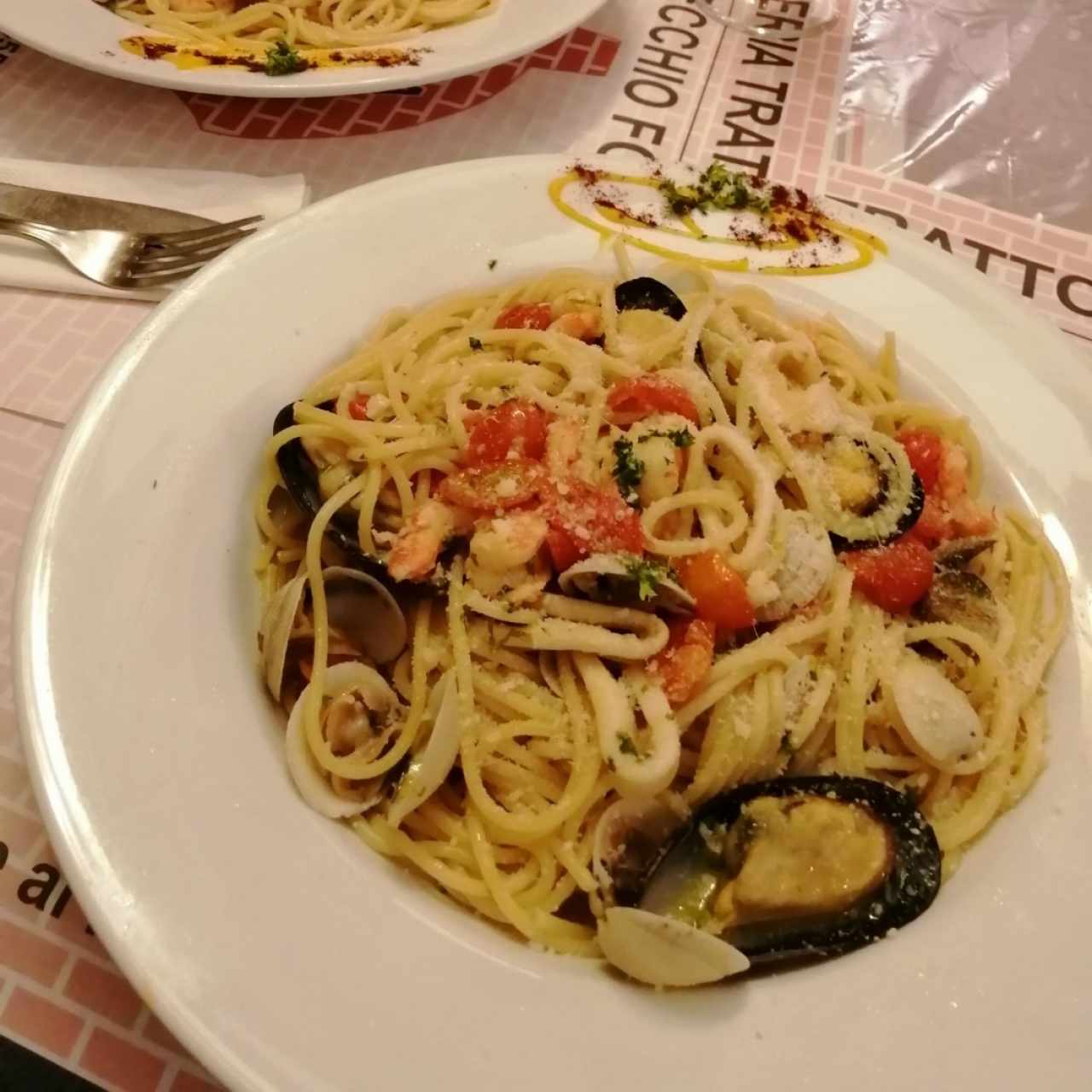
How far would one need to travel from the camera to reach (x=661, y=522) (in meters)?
2.32

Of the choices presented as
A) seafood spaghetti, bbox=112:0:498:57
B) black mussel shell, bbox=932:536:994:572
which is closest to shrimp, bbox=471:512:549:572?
black mussel shell, bbox=932:536:994:572

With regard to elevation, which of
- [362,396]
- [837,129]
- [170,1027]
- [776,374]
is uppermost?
[837,129]

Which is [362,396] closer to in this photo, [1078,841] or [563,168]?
[563,168]

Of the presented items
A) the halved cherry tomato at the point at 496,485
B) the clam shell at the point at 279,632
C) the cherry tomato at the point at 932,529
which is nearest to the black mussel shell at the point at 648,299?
the halved cherry tomato at the point at 496,485

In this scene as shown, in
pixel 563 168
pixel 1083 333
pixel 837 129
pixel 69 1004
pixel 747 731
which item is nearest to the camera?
pixel 69 1004

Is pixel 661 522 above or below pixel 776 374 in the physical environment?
below

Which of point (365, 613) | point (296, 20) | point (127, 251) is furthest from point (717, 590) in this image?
point (296, 20)

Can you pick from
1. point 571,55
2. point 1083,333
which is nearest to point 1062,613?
point 1083,333

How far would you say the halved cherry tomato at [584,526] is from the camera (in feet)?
6.69

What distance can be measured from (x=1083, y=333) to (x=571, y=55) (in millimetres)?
2199

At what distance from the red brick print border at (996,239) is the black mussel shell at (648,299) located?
1209mm

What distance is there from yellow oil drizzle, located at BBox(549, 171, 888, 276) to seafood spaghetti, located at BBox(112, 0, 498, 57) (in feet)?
3.90

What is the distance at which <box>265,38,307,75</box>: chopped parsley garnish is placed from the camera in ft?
10.1

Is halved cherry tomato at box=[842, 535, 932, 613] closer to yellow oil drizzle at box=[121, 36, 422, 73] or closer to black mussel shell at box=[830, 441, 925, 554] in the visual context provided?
black mussel shell at box=[830, 441, 925, 554]
